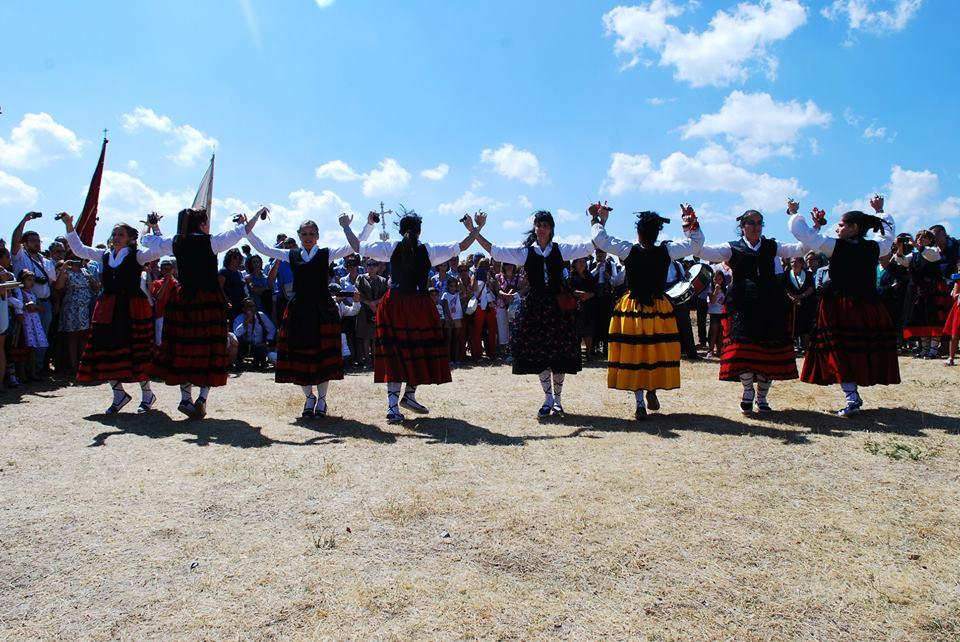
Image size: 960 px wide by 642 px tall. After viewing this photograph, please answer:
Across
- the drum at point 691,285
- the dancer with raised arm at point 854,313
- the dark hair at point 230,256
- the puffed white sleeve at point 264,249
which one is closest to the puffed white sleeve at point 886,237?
the dancer with raised arm at point 854,313

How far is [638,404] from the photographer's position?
679cm

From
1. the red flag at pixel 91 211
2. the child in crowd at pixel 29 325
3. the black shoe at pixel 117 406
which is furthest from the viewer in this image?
the red flag at pixel 91 211

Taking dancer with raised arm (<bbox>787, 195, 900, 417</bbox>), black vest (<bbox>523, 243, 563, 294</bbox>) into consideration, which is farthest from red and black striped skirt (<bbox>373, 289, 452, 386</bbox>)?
dancer with raised arm (<bbox>787, 195, 900, 417</bbox>)

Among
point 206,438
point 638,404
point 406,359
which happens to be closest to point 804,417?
point 638,404

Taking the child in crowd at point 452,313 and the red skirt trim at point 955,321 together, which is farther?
the child in crowd at point 452,313

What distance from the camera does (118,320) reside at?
7.15 meters

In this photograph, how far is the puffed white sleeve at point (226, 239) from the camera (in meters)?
6.63

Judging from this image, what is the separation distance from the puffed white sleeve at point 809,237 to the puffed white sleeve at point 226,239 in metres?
5.20

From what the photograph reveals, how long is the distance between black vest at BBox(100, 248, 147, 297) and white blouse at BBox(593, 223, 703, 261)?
4.72 meters

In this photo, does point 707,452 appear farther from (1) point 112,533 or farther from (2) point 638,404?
(1) point 112,533

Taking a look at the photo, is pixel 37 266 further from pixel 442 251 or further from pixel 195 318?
pixel 442 251

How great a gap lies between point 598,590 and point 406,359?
3.97 metres

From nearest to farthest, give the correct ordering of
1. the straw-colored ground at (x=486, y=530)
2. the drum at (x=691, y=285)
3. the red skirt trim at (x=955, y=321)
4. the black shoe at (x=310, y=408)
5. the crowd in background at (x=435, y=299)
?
the straw-colored ground at (x=486, y=530) → the black shoe at (x=310, y=408) → the drum at (x=691, y=285) → the crowd in background at (x=435, y=299) → the red skirt trim at (x=955, y=321)

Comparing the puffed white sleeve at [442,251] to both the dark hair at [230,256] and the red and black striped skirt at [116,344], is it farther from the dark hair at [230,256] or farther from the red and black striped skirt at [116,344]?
the dark hair at [230,256]
